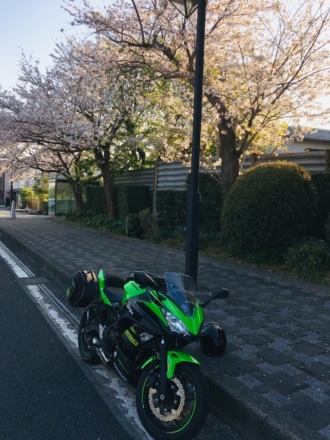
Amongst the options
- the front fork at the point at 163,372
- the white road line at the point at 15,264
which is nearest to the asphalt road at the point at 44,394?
the front fork at the point at 163,372

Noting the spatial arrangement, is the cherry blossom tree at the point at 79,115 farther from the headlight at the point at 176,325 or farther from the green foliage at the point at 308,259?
the headlight at the point at 176,325

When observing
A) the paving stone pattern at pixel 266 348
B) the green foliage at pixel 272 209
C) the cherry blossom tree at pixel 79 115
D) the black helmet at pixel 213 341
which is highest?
the cherry blossom tree at pixel 79 115

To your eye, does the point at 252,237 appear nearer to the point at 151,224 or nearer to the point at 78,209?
the point at 151,224

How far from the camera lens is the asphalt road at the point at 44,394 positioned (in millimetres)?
2918

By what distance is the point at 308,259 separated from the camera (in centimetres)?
706

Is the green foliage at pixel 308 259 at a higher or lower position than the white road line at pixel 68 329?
higher

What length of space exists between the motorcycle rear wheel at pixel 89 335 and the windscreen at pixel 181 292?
4.50 feet

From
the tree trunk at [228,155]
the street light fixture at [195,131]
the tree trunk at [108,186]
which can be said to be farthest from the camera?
the tree trunk at [108,186]

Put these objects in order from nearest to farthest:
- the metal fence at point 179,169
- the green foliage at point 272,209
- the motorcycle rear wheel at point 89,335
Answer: the motorcycle rear wheel at point 89,335
the green foliage at point 272,209
the metal fence at point 179,169

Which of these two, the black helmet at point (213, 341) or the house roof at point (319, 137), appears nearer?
the black helmet at point (213, 341)

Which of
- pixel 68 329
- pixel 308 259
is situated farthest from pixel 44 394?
pixel 308 259

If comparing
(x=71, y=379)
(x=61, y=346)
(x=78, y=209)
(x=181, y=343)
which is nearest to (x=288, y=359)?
(x=181, y=343)

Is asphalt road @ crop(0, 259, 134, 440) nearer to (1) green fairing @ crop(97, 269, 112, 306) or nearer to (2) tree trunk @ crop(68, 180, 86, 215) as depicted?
(1) green fairing @ crop(97, 269, 112, 306)

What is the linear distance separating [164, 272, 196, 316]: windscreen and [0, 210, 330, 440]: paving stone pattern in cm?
86
